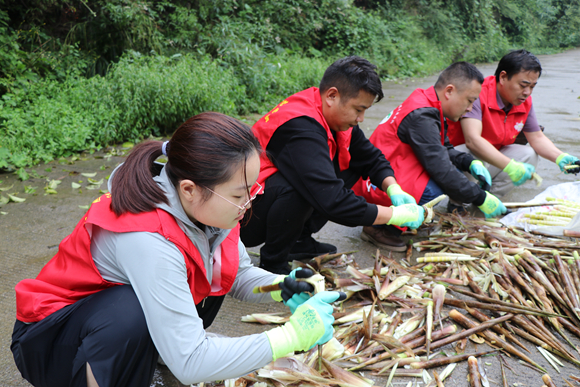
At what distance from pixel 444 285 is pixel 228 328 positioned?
4.12 feet

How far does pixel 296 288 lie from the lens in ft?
5.55

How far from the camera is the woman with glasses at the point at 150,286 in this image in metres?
1.38

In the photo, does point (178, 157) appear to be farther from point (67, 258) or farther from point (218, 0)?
point (218, 0)


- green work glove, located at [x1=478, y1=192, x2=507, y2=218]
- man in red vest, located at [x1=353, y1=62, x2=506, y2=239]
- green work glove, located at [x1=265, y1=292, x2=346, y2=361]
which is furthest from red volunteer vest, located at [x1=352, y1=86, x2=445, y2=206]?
green work glove, located at [x1=265, y1=292, x2=346, y2=361]

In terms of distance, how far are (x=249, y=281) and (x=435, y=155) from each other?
1813mm

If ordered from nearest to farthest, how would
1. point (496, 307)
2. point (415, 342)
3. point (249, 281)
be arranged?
point (249, 281) < point (415, 342) < point (496, 307)

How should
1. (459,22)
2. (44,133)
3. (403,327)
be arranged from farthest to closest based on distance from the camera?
1. (459,22)
2. (44,133)
3. (403,327)

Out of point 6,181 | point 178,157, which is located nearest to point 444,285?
point 178,157

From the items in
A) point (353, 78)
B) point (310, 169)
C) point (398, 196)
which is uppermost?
point (353, 78)

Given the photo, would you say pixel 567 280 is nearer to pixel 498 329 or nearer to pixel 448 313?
pixel 498 329

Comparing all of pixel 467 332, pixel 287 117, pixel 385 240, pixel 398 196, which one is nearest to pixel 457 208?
pixel 385 240

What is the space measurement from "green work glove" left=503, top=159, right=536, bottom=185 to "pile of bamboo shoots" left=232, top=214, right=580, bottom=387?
2.23ft

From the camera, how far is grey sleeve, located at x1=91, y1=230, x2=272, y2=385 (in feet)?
4.46

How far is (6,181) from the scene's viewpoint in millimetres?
4254
